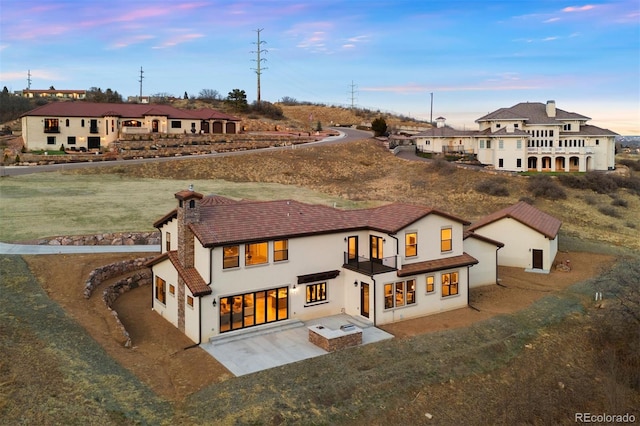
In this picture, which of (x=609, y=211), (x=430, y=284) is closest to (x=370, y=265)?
(x=430, y=284)

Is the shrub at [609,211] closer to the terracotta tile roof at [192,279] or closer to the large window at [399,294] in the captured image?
the large window at [399,294]

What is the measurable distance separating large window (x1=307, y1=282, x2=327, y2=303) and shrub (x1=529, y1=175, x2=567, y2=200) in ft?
132

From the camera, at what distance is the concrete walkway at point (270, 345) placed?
19277 millimetres

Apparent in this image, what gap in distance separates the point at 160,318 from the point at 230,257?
5.55m

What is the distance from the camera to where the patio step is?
21500mm

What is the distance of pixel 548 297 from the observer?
27922 mm

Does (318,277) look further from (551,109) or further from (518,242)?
(551,109)

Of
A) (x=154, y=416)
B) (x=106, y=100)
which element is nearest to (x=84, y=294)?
(x=154, y=416)

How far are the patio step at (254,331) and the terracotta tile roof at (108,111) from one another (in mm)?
63528

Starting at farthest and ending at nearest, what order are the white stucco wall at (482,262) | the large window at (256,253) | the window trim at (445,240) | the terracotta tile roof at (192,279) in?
the white stucco wall at (482,262) < the window trim at (445,240) < the large window at (256,253) < the terracotta tile roof at (192,279)

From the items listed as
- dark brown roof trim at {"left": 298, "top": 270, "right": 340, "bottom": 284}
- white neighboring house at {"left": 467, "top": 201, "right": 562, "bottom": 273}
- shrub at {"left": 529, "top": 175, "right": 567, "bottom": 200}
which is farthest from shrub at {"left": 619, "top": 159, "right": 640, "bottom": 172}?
dark brown roof trim at {"left": 298, "top": 270, "right": 340, "bottom": 284}

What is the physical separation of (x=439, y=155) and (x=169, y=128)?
1759 inches

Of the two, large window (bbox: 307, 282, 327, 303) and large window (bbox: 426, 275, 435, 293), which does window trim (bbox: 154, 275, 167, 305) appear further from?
large window (bbox: 426, 275, 435, 293)

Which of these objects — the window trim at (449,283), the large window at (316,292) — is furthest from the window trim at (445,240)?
the large window at (316,292)
